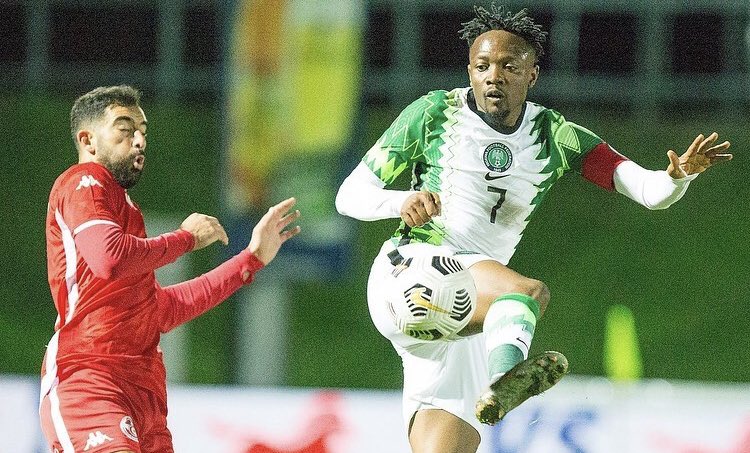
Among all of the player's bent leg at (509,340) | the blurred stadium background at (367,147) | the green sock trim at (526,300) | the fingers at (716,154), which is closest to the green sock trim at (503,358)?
the player's bent leg at (509,340)

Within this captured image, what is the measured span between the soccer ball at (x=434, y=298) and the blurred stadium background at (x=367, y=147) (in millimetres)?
6645

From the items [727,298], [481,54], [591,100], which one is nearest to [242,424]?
[481,54]

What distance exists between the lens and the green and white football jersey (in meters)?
4.41

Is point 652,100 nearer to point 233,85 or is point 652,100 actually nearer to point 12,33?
point 233,85

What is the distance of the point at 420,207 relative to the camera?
13.1ft

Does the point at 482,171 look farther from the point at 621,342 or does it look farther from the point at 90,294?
the point at 621,342

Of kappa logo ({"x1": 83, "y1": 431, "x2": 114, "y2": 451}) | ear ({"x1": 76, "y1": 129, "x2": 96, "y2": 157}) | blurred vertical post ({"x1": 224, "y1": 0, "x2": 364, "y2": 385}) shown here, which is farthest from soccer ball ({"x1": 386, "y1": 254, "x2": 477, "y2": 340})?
blurred vertical post ({"x1": 224, "y1": 0, "x2": 364, "y2": 385})

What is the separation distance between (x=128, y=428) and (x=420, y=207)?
1137 millimetres

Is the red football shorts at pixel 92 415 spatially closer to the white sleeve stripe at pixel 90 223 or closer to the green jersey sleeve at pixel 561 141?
the white sleeve stripe at pixel 90 223

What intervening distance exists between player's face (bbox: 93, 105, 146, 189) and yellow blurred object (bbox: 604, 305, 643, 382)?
29.9 ft

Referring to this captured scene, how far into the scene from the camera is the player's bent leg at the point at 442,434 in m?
4.64

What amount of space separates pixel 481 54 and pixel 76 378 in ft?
5.48

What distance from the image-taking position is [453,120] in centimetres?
446

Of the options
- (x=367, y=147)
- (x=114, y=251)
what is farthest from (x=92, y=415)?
(x=367, y=147)
